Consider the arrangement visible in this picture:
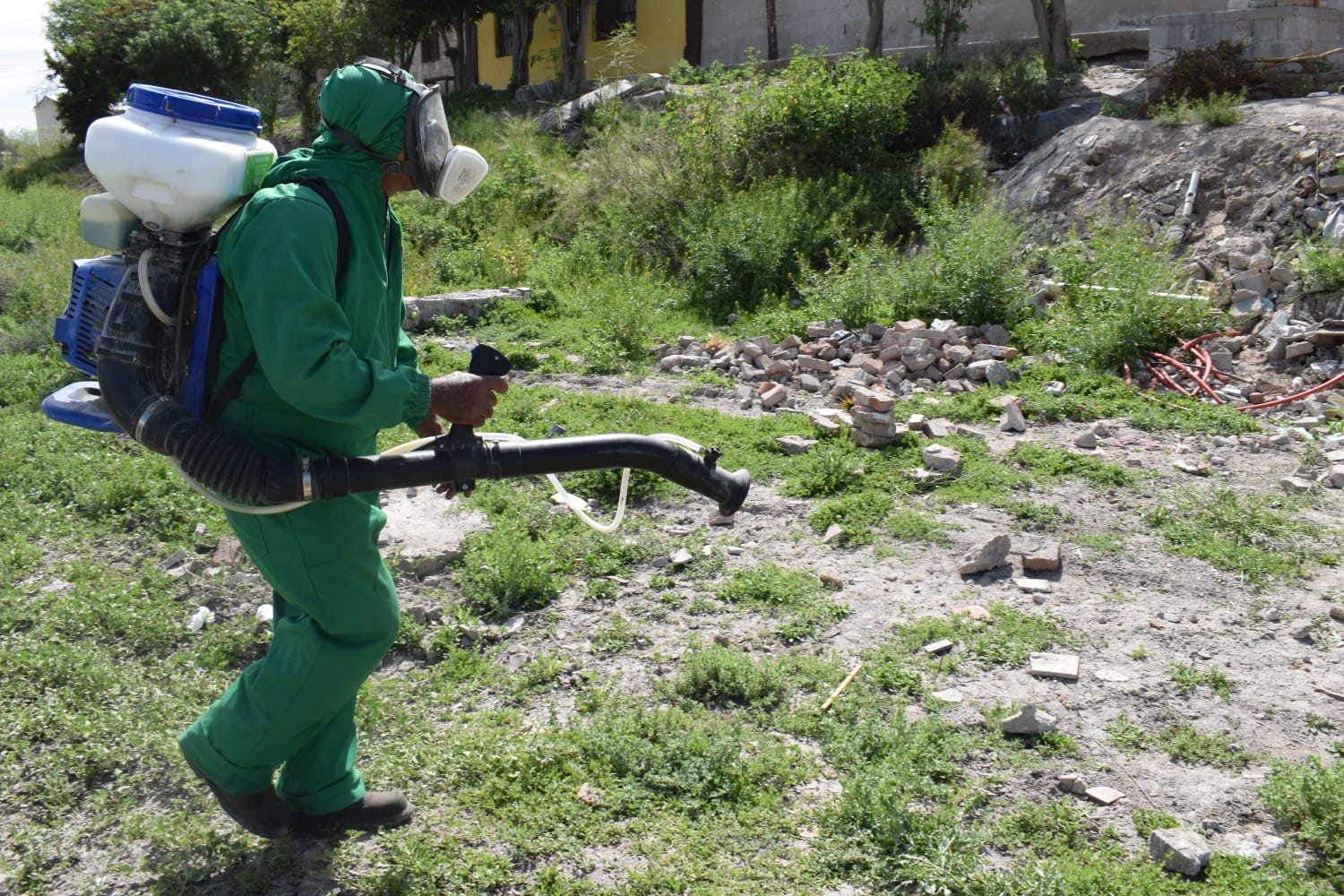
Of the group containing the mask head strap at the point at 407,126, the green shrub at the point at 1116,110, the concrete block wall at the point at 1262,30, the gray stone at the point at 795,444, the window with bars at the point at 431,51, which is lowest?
the gray stone at the point at 795,444

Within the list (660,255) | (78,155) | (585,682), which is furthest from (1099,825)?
(78,155)

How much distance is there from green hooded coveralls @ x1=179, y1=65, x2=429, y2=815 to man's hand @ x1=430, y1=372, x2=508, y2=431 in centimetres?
5

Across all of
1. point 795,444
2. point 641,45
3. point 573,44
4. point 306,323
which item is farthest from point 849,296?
point 641,45

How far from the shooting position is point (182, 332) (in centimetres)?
255

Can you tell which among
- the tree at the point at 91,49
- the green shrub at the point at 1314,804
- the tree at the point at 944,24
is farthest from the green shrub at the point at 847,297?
the tree at the point at 91,49

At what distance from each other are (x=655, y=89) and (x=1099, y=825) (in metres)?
16.4

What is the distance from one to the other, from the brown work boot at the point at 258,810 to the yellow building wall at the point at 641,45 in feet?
63.6

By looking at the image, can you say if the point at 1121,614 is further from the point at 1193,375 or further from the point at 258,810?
the point at 1193,375

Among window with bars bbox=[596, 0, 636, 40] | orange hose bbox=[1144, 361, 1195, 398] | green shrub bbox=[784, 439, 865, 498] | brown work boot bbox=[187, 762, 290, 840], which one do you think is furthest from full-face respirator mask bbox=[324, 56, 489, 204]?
window with bars bbox=[596, 0, 636, 40]

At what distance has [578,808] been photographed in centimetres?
307

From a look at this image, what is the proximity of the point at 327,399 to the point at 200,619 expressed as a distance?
7.70 ft

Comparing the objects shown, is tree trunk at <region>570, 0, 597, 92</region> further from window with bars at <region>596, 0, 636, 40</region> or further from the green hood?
the green hood

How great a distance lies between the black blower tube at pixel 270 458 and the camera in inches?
94.6

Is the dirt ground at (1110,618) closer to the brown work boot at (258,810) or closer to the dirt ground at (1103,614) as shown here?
the dirt ground at (1103,614)
